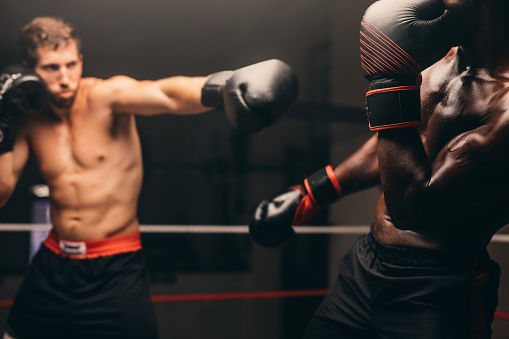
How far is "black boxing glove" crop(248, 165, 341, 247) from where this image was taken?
125cm

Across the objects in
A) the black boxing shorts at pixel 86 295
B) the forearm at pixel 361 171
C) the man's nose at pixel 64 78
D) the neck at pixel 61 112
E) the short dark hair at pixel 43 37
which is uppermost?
the short dark hair at pixel 43 37

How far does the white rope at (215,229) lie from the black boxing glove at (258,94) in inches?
38.5

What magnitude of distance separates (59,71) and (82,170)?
0.38m

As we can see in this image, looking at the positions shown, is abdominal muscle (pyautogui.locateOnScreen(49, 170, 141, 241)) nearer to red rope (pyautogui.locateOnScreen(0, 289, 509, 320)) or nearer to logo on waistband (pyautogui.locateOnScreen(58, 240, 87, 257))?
logo on waistband (pyautogui.locateOnScreen(58, 240, 87, 257))

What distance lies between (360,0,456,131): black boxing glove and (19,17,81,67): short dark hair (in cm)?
120

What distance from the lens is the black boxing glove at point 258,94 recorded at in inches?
50.3

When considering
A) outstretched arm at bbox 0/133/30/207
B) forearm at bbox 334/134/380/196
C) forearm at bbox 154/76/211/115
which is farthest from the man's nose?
forearm at bbox 334/134/380/196

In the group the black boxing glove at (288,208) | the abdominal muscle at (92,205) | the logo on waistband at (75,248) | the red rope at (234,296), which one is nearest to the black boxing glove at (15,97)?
the abdominal muscle at (92,205)

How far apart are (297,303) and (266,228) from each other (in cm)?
122

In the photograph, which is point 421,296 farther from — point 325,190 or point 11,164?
point 11,164

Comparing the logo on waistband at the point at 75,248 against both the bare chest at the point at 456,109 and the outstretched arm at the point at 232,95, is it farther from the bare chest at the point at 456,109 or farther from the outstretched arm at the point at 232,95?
the bare chest at the point at 456,109

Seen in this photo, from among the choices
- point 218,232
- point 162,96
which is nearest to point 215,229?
point 218,232

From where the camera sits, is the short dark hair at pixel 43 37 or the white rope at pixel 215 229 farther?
the white rope at pixel 215 229

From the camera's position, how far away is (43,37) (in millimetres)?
1592
